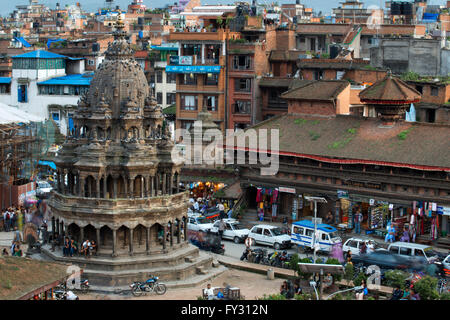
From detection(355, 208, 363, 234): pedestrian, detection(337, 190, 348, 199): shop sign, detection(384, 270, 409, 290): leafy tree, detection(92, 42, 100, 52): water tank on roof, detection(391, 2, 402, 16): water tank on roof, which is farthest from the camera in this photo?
detection(391, 2, 402, 16): water tank on roof

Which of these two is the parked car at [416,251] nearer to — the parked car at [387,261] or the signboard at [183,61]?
the parked car at [387,261]

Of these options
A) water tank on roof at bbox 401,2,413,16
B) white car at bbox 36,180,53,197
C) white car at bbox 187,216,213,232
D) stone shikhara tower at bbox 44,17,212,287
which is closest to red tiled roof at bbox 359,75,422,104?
white car at bbox 187,216,213,232

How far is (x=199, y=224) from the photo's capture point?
55.0 meters

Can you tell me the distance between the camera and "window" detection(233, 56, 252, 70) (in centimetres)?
7500

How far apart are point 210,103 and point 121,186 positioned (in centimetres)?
3165

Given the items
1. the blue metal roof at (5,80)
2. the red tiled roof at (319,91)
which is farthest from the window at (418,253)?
the blue metal roof at (5,80)

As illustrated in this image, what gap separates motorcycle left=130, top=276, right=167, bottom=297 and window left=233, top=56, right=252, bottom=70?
35.5 m

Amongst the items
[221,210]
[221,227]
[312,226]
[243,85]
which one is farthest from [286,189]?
[243,85]

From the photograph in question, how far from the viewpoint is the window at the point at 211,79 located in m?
75.3

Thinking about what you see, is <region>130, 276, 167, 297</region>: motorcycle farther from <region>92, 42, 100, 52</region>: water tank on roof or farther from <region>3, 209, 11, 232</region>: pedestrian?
<region>92, 42, 100, 52</region>: water tank on roof

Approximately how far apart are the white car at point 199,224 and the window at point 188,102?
21641 millimetres

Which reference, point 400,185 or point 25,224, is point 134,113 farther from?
point 400,185

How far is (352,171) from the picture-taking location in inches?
2111
